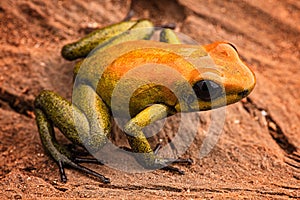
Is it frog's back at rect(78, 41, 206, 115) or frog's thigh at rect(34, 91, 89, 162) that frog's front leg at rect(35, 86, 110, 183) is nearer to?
frog's thigh at rect(34, 91, 89, 162)

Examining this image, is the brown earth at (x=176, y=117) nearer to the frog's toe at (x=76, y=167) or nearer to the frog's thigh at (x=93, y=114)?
the frog's toe at (x=76, y=167)

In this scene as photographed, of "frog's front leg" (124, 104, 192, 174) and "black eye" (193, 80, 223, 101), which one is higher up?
"black eye" (193, 80, 223, 101)

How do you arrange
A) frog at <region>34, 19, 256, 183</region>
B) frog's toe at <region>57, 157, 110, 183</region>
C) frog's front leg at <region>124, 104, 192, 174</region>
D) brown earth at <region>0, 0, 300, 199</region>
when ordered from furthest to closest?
frog's front leg at <region>124, 104, 192, 174</region>
frog at <region>34, 19, 256, 183</region>
frog's toe at <region>57, 157, 110, 183</region>
brown earth at <region>0, 0, 300, 199</region>

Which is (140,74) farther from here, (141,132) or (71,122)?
(71,122)

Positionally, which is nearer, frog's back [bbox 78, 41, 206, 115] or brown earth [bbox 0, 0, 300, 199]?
brown earth [bbox 0, 0, 300, 199]

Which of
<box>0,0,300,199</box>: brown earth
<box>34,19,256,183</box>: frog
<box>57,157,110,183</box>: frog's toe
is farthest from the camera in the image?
<box>34,19,256,183</box>: frog

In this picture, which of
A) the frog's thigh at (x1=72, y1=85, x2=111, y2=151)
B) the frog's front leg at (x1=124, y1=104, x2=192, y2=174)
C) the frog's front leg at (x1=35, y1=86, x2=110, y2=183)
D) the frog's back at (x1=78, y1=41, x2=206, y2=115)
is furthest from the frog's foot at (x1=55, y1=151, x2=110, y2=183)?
the frog's back at (x1=78, y1=41, x2=206, y2=115)

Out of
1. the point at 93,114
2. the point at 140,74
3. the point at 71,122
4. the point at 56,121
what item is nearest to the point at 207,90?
the point at 140,74

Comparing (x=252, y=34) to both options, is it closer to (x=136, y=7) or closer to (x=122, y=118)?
(x=136, y=7)
